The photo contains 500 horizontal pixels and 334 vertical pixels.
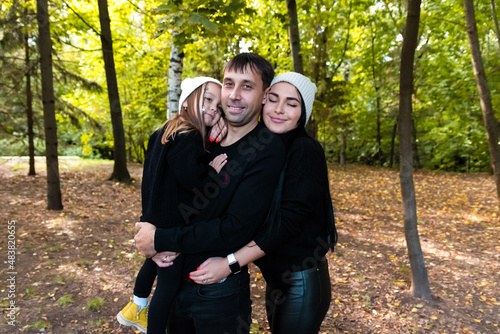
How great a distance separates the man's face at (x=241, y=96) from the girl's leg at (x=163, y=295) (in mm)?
831

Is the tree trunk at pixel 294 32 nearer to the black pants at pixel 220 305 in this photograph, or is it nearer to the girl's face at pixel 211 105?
the girl's face at pixel 211 105

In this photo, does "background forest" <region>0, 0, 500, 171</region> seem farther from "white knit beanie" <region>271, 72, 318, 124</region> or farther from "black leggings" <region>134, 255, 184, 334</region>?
"black leggings" <region>134, 255, 184, 334</region>

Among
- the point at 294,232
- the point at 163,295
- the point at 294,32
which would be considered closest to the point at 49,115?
the point at 294,32

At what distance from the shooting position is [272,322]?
202 cm

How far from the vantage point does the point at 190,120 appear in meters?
1.96

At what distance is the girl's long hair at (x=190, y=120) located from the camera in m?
1.83

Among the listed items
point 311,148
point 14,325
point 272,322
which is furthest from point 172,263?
point 14,325

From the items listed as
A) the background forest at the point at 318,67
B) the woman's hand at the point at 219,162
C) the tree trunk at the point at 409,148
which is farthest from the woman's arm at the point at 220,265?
the background forest at the point at 318,67

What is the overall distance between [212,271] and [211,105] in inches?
38.2

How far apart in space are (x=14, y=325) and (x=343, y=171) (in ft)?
44.4

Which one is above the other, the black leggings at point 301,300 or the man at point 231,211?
the man at point 231,211

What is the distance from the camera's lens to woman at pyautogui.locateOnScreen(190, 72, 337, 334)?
5.56 ft

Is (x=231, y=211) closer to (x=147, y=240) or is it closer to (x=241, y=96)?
(x=147, y=240)

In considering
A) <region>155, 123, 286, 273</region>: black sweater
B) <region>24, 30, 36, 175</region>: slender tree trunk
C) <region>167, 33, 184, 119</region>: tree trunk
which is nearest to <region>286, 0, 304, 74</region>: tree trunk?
<region>167, 33, 184, 119</region>: tree trunk
